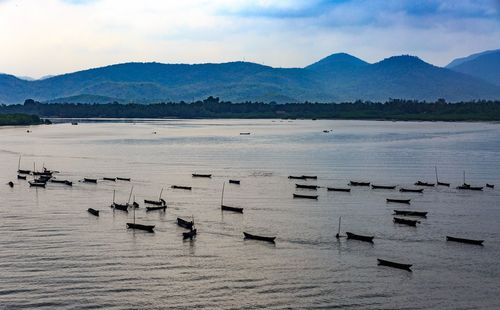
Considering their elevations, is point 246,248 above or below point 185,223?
below

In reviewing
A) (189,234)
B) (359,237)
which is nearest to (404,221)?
(359,237)

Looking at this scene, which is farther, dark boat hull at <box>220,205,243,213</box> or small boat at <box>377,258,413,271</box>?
dark boat hull at <box>220,205,243,213</box>

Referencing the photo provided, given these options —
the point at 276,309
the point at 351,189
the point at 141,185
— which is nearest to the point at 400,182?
the point at 351,189

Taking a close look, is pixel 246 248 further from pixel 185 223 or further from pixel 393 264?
pixel 393 264

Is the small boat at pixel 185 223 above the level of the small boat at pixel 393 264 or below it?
above

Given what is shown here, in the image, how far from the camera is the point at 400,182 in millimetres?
65438

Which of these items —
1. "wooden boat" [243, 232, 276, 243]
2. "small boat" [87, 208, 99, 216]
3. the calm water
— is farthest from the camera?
"small boat" [87, 208, 99, 216]

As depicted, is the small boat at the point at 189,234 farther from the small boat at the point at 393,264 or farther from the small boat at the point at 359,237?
the small boat at the point at 393,264

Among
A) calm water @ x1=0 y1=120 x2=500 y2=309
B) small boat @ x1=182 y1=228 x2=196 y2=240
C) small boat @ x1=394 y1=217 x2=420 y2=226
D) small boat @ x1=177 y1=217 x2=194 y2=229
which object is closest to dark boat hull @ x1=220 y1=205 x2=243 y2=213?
calm water @ x1=0 y1=120 x2=500 y2=309

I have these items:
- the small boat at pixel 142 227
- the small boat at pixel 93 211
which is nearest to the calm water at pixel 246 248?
the small boat at pixel 93 211

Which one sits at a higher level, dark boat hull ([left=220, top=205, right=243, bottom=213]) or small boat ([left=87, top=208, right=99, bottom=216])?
dark boat hull ([left=220, top=205, right=243, bottom=213])

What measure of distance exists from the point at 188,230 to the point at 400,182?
31.4 metres

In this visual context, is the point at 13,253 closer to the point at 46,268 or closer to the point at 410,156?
the point at 46,268

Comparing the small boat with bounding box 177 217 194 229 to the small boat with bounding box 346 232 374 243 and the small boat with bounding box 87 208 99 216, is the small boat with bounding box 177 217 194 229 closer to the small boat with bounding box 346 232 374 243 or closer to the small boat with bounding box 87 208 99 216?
the small boat with bounding box 87 208 99 216
